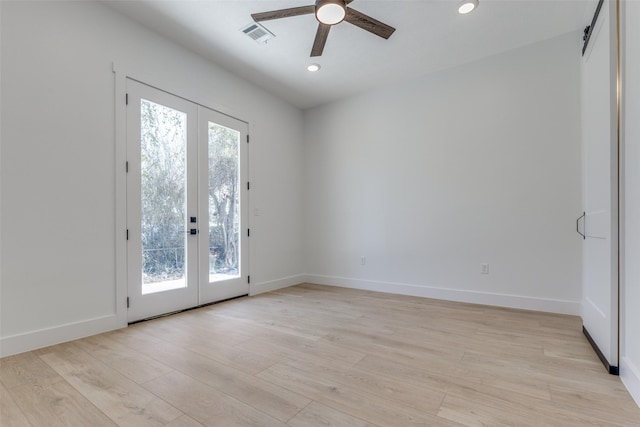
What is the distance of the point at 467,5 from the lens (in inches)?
109

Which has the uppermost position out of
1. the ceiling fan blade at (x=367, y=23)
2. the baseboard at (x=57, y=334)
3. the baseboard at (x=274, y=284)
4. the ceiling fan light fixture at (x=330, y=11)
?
the ceiling fan blade at (x=367, y=23)

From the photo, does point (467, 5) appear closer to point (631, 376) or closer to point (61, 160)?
point (631, 376)

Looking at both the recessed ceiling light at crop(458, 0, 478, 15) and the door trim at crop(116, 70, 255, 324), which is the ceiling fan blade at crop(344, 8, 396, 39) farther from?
the door trim at crop(116, 70, 255, 324)

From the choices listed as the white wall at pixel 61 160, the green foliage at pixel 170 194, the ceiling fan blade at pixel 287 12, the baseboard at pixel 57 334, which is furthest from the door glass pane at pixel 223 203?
the ceiling fan blade at pixel 287 12

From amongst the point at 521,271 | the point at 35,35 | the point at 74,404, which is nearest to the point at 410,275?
the point at 521,271

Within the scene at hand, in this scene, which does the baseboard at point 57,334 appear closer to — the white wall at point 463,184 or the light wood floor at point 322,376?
the light wood floor at point 322,376

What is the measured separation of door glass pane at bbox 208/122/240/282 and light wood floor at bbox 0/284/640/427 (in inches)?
38.2

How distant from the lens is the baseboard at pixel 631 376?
65.5 inches

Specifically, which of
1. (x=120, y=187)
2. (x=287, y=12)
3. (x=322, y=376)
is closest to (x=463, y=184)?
(x=287, y=12)

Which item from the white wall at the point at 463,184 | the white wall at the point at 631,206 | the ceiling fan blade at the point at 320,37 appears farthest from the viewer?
the white wall at the point at 463,184

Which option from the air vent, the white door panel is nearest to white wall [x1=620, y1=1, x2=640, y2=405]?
the white door panel

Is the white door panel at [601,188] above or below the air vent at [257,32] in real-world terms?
below

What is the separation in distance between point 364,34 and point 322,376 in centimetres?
328

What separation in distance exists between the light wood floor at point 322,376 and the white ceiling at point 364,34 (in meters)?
3.02
